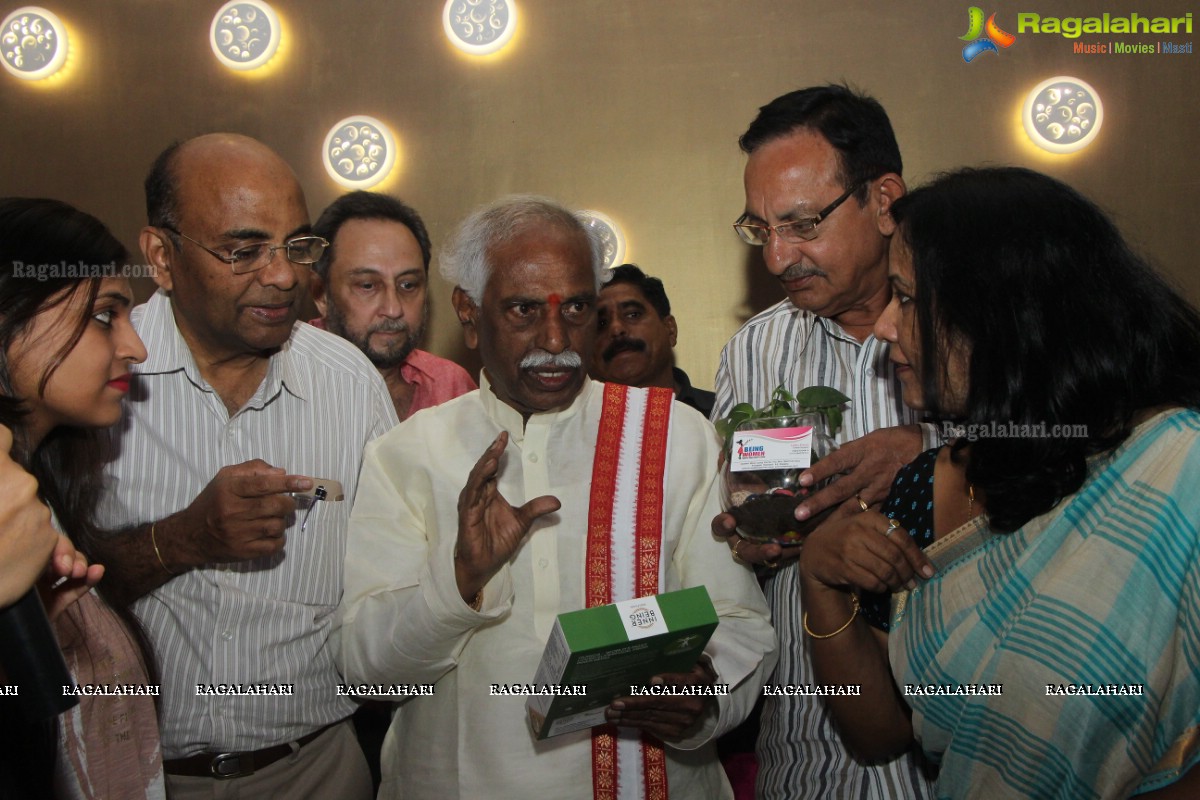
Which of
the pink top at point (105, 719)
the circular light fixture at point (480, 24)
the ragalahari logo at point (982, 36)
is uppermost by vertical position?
the circular light fixture at point (480, 24)

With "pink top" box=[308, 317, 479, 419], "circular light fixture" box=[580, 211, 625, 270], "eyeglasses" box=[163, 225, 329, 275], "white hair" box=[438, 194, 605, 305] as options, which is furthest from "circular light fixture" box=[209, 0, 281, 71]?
"white hair" box=[438, 194, 605, 305]

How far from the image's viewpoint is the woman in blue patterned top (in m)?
1.42

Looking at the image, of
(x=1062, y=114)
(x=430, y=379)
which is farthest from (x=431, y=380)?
(x=1062, y=114)

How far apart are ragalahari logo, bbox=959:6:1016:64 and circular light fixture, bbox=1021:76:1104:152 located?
242 mm

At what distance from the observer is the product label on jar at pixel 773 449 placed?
67.2 inches

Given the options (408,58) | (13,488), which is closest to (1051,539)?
(13,488)

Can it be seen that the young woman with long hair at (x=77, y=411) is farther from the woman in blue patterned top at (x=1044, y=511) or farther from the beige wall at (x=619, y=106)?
the beige wall at (x=619, y=106)

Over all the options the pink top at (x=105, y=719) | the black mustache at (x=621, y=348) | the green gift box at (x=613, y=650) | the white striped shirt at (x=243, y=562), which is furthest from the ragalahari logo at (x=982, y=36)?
the pink top at (x=105, y=719)

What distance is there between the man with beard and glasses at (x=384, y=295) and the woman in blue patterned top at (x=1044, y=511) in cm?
202

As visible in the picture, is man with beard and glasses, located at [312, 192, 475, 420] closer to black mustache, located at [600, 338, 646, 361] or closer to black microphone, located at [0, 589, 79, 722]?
black mustache, located at [600, 338, 646, 361]

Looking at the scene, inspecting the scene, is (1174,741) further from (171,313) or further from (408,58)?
(408,58)

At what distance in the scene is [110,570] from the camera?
2.06 metres

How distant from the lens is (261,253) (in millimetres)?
2361

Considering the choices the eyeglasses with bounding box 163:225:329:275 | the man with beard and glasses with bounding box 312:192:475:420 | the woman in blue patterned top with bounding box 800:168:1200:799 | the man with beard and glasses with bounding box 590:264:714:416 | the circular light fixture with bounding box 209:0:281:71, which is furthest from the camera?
the circular light fixture with bounding box 209:0:281:71
